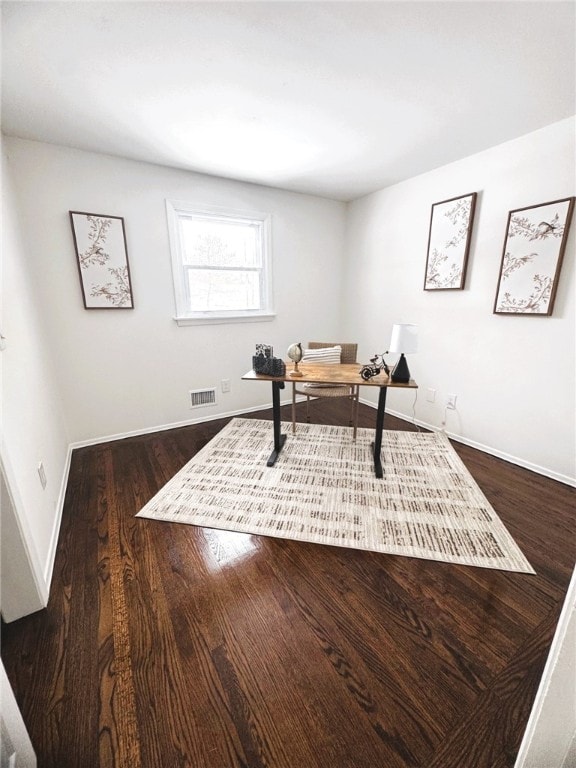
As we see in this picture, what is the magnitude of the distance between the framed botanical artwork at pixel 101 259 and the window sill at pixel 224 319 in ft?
1.76

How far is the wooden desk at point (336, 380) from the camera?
7.20 feet

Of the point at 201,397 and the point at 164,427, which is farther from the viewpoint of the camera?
the point at 201,397

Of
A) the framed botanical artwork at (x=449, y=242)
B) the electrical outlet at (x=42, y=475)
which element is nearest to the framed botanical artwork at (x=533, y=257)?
the framed botanical artwork at (x=449, y=242)

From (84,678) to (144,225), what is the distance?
2.99 m

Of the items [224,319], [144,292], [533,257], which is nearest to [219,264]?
[224,319]

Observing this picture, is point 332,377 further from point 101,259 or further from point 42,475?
point 101,259

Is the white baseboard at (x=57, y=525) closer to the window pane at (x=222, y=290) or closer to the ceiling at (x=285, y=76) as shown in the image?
the window pane at (x=222, y=290)

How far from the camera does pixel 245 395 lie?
357 cm

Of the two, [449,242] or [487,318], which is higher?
[449,242]

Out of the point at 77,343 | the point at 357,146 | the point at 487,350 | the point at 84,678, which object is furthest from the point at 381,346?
the point at 84,678

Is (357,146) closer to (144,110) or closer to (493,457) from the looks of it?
(144,110)

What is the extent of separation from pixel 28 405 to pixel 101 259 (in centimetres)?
148

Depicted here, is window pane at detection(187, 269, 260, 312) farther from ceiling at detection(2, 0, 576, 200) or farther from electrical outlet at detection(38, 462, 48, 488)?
electrical outlet at detection(38, 462, 48, 488)

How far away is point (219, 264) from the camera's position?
3.16 meters
